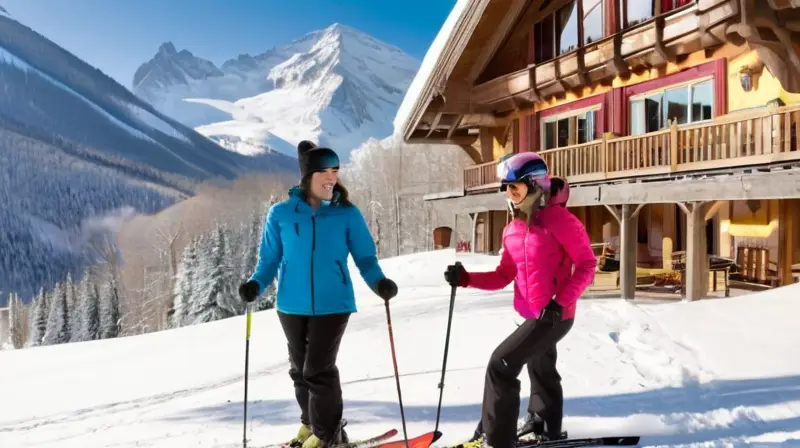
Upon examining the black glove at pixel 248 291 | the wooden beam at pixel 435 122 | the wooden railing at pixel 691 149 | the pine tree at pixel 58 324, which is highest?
the wooden beam at pixel 435 122

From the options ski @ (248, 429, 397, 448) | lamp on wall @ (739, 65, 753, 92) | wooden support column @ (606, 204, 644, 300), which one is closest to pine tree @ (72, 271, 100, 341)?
wooden support column @ (606, 204, 644, 300)

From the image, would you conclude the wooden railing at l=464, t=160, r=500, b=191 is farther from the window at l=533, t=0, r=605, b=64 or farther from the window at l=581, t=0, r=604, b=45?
the window at l=581, t=0, r=604, b=45

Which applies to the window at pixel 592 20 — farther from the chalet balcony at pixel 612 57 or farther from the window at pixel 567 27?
the chalet balcony at pixel 612 57

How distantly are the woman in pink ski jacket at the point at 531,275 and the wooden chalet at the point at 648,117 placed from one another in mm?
6813

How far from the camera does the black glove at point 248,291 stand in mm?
3703

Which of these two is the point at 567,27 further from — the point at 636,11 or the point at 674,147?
the point at 674,147

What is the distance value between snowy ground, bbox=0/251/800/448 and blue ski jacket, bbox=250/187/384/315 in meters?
1.32

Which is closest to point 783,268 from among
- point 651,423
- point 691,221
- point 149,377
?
point 691,221

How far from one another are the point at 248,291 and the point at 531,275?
6.03 feet

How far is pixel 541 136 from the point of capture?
701 inches

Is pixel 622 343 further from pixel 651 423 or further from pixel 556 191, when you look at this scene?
pixel 556 191

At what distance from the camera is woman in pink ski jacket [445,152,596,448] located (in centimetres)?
329

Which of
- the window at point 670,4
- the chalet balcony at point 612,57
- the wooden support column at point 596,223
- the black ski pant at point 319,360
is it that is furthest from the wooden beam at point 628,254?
the black ski pant at point 319,360

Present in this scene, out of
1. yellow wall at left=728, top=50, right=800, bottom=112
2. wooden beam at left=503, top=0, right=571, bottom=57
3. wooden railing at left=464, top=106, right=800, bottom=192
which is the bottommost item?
wooden railing at left=464, top=106, right=800, bottom=192
